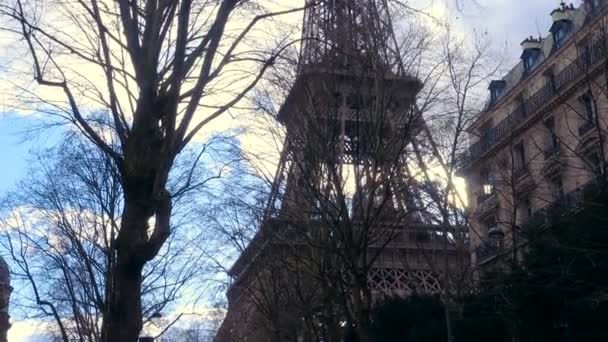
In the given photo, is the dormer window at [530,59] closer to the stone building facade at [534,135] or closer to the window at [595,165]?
the stone building facade at [534,135]

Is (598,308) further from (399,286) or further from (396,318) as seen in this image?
(399,286)

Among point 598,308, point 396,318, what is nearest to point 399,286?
point 396,318

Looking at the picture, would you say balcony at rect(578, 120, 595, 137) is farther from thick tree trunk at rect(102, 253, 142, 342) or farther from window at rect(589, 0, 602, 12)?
thick tree trunk at rect(102, 253, 142, 342)

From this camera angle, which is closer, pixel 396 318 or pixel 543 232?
pixel 543 232

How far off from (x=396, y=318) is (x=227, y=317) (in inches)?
596

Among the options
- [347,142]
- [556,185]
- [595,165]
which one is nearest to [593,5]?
[595,165]

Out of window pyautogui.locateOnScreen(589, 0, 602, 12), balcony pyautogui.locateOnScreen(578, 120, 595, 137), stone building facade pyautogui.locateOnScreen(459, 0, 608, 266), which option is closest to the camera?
window pyautogui.locateOnScreen(589, 0, 602, 12)

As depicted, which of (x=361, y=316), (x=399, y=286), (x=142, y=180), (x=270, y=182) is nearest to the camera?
(x=142, y=180)

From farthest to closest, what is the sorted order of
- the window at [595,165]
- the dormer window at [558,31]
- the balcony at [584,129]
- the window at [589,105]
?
1. the dormer window at [558,31]
2. the balcony at [584,129]
3. the window at [589,105]
4. the window at [595,165]

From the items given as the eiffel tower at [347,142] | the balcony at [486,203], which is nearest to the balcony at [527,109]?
the balcony at [486,203]

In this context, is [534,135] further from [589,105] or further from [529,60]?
[529,60]

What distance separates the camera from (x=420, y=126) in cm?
1828

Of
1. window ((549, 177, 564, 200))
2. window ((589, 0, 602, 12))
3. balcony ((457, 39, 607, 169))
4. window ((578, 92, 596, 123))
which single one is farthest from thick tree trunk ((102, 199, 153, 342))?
window ((549, 177, 564, 200))

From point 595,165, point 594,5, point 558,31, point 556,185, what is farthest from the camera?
point 558,31
